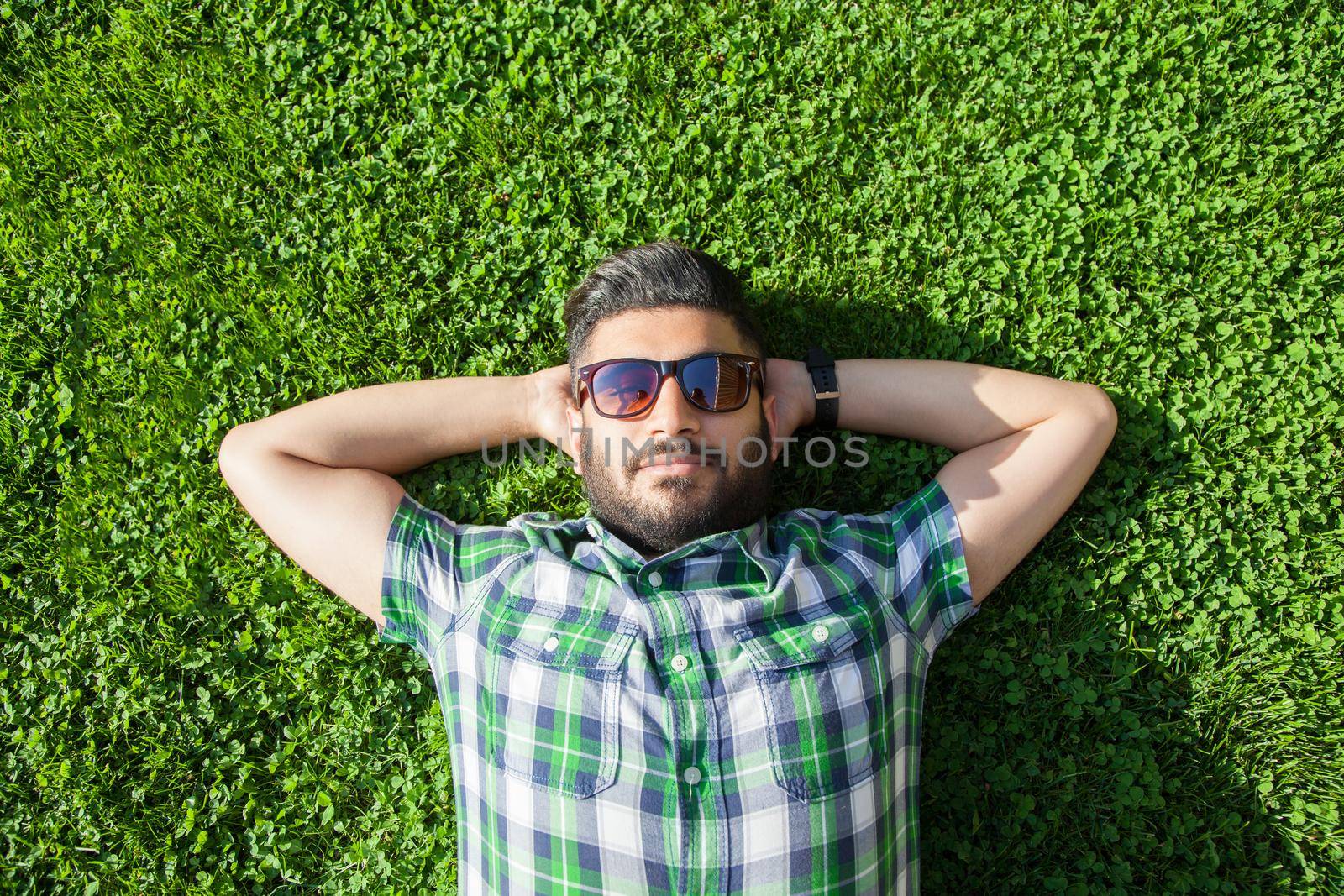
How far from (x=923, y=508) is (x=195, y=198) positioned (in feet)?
12.8

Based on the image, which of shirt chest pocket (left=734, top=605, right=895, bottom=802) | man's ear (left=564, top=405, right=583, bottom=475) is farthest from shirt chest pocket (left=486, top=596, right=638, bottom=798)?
man's ear (left=564, top=405, right=583, bottom=475)

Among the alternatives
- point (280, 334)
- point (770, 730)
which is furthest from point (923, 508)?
point (280, 334)

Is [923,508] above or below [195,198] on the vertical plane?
below

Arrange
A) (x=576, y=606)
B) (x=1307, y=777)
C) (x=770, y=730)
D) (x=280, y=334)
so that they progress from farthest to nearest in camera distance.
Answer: (x=280, y=334) < (x=1307, y=777) < (x=576, y=606) < (x=770, y=730)

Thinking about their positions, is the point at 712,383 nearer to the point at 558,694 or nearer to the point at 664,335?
the point at 664,335

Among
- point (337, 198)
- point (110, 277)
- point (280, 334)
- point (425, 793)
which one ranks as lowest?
point (425, 793)

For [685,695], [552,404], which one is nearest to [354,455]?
[552,404]

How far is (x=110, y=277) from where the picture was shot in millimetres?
4320

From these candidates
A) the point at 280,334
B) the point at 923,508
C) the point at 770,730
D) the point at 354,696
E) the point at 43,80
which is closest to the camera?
the point at 770,730

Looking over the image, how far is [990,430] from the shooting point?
11.6ft

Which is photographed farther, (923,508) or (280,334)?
(280,334)

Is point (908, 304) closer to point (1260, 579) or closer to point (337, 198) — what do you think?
point (1260, 579)

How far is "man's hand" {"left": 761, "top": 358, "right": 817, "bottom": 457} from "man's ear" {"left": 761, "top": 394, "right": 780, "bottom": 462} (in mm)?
23

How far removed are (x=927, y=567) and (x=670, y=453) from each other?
109 centimetres
